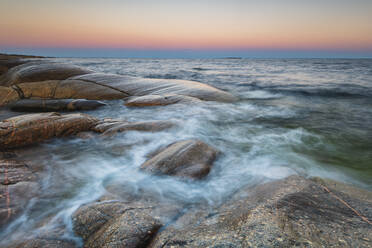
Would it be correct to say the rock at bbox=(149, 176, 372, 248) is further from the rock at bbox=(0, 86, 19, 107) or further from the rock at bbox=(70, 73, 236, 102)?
the rock at bbox=(0, 86, 19, 107)

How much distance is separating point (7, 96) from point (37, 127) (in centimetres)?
473

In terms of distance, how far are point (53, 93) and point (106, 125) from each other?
4670 mm

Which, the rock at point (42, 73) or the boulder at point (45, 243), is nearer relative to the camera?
the boulder at point (45, 243)

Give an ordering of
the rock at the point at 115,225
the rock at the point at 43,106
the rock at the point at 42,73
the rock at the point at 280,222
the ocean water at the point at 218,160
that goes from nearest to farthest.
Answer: the rock at the point at 280,222
the rock at the point at 115,225
the ocean water at the point at 218,160
the rock at the point at 43,106
the rock at the point at 42,73

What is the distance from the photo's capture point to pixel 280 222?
1517 mm

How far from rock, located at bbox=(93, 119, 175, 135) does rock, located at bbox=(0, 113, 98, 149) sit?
9.9 inches

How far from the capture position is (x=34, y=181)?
2.54 m

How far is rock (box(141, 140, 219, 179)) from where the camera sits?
269 cm

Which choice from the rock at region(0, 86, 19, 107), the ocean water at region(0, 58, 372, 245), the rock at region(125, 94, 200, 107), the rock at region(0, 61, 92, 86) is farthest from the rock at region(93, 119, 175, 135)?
the rock at region(0, 61, 92, 86)

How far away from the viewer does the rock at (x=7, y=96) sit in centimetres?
674

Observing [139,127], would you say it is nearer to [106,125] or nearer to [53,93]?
[106,125]

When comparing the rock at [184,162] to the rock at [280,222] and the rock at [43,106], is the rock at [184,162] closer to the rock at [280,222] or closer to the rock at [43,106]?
the rock at [280,222]

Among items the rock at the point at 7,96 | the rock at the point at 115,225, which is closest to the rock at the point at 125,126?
the rock at the point at 115,225

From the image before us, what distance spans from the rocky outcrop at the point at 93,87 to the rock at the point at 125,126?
8.68ft
